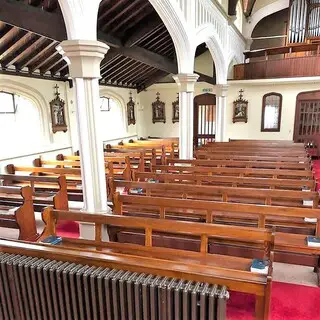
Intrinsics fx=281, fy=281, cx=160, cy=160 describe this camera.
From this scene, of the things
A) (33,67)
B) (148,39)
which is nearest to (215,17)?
(148,39)

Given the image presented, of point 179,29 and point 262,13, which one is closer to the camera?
point 179,29

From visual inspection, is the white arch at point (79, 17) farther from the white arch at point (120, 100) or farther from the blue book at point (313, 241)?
the white arch at point (120, 100)

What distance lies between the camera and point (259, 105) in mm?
12430

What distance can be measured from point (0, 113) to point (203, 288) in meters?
7.28

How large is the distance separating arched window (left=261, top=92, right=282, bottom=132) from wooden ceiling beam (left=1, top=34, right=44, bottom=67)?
937cm

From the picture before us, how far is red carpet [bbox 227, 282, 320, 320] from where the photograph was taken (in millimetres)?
2604

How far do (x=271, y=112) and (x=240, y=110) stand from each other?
4.34 ft

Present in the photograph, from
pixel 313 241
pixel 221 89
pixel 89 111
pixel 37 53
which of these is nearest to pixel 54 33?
pixel 89 111

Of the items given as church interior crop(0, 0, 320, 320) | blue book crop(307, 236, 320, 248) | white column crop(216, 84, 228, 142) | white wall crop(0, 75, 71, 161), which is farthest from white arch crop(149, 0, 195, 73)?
blue book crop(307, 236, 320, 248)

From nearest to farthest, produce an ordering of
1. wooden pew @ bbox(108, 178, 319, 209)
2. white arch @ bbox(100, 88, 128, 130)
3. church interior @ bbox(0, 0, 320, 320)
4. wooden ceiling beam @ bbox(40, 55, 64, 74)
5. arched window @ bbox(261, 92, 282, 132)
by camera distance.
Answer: church interior @ bbox(0, 0, 320, 320) < wooden pew @ bbox(108, 178, 319, 209) < wooden ceiling beam @ bbox(40, 55, 64, 74) < white arch @ bbox(100, 88, 128, 130) < arched window @ bbox(261, 92, 282, 132)

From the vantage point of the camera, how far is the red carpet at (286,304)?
260 centimetres

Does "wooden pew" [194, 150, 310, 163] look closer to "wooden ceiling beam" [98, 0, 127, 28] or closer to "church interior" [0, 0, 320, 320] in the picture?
"church interior" [0, 0, 320, 320]

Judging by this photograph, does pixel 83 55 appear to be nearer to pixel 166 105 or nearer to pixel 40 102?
pixel 40 102

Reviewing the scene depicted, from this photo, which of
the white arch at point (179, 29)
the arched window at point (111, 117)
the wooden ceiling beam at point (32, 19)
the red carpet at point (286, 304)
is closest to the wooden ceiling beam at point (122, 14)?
the white arch at point (179, 29)
